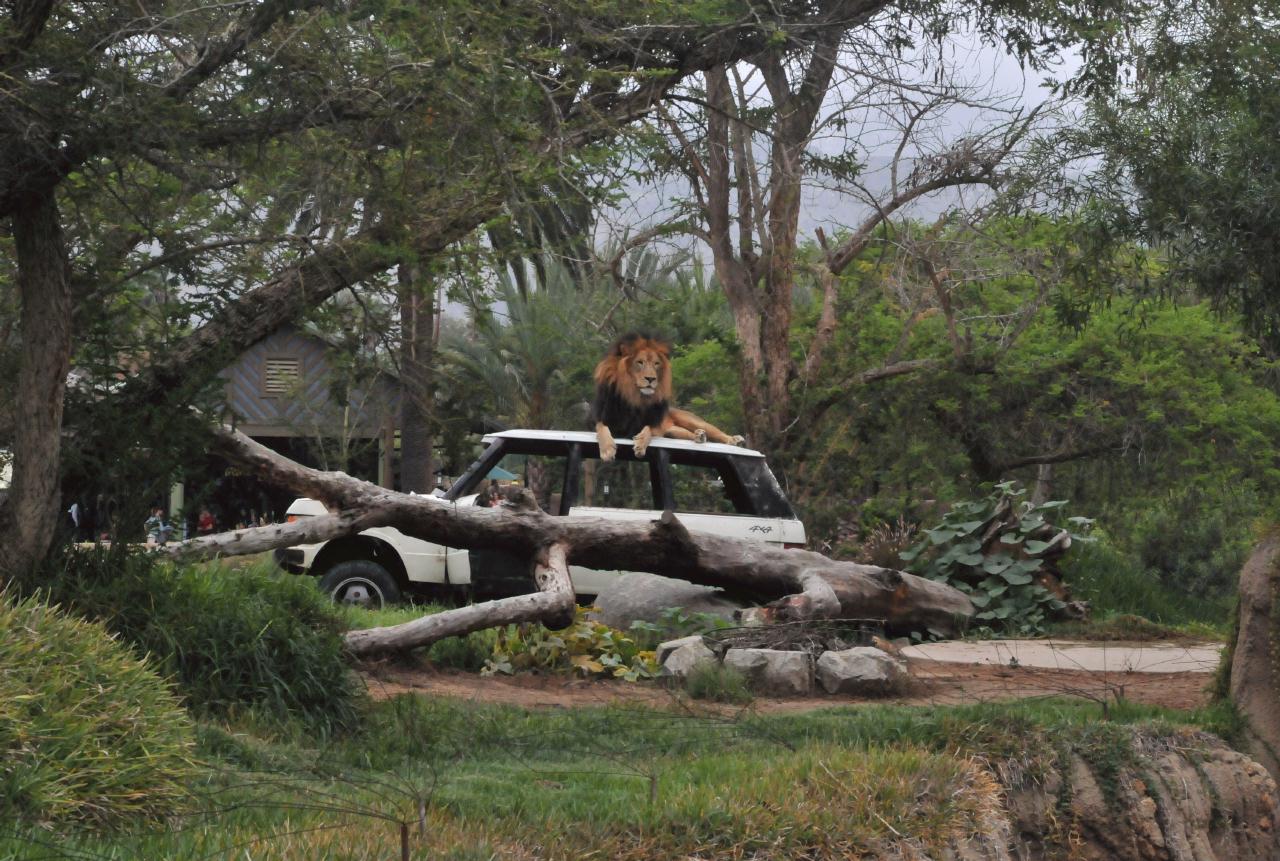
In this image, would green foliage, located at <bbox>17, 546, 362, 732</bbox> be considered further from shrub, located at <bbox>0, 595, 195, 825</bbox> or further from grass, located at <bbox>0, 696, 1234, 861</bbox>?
shrub, located at <bbox>0, 595, 195, 825</bbox>

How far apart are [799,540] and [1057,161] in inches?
168

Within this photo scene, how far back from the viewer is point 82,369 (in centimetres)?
879

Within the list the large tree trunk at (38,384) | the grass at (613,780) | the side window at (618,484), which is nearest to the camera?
the grass at (613,780)

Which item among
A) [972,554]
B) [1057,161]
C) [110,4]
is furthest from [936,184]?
[110,4]

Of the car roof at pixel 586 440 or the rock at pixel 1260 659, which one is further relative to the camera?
the car roof at pixel 586 440

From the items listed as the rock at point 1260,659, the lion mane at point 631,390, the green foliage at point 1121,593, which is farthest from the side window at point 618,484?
the rock at point 1260,659

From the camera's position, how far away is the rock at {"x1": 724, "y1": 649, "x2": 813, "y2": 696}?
960 centimetres

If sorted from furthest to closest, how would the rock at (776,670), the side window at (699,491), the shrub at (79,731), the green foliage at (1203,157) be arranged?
the side window at (699,491) → the rock at (776,670) → the green foliage at (1203,157) → the shrub at (79,731)

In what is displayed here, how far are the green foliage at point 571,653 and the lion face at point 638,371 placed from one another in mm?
3023

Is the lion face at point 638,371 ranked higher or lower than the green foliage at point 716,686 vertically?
higher

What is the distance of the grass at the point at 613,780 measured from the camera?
4863 millimetres

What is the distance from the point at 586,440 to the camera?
12930mm

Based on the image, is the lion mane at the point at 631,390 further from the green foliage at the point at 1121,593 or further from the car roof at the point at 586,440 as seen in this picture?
the green foliage at the point at 1121,593

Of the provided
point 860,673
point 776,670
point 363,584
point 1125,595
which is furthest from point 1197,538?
point 776,670
